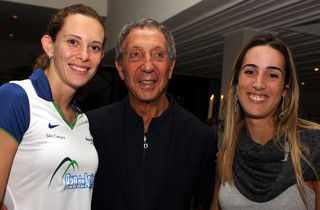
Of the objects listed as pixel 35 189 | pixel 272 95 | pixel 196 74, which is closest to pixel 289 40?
pixel 272 95

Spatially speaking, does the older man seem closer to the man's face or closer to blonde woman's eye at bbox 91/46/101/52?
the man's face

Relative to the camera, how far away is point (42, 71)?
5.30 ft

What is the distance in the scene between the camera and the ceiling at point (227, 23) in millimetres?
4180

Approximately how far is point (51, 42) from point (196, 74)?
11.3 metres

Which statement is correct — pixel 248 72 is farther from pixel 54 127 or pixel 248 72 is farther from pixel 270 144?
pixel 54 127

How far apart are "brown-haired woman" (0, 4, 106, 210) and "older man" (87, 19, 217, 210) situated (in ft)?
0.52

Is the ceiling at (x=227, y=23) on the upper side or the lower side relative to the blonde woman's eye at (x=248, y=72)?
upper

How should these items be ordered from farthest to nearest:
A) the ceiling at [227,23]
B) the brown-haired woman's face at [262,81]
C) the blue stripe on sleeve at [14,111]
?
the ceiling at [227,23] < the brown-haired woman's face at [262,81] < the blue stripe on sleeve at [14,111]

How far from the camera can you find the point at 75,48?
Answer: 1.61 metres

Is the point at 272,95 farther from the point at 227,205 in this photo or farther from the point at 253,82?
the point at 227,205

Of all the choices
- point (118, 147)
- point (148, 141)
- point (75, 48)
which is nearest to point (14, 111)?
point (75, 48)

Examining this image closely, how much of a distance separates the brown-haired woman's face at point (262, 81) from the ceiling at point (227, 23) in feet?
8.19

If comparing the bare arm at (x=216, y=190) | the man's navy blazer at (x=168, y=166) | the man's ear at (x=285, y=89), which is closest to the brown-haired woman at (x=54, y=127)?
the man's navy blazer at (x=168, y=166)

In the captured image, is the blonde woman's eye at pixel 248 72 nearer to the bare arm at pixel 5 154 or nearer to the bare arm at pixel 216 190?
the bare arm at pixel 216 190
